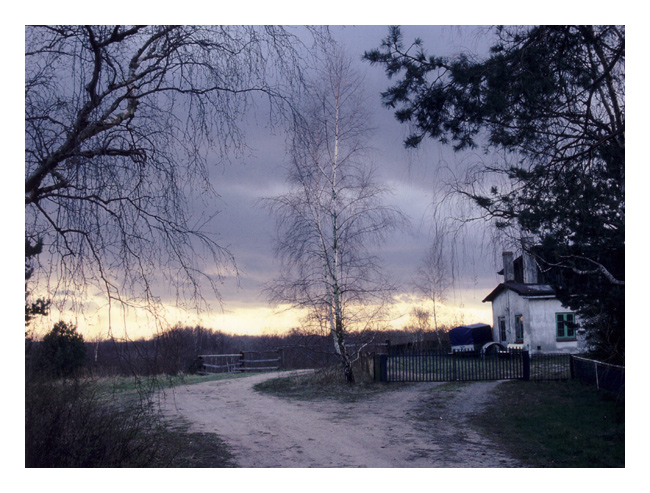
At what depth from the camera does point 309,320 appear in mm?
12484

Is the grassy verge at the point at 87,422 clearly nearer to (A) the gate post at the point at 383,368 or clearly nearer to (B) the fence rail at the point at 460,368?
(A) the gate post at the point at 383,368

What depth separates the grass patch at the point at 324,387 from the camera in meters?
11.8

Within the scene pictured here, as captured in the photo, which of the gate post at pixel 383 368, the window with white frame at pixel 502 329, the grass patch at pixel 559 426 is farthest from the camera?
the window with white frame at pixel 502 329

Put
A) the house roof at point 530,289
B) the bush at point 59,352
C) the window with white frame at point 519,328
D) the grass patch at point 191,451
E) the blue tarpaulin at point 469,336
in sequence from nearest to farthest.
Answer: the bush at point 59,352 → the grass patch at point 191,451 → the house roof at point 530,289 → the window with white frame at point 519,328 → the blue tarpaulin at point 469,336

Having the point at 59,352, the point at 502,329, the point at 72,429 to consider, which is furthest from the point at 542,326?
the point at 59,352

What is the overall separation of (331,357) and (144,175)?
10.1m

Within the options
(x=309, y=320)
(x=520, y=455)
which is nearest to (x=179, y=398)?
(x=309, y=320)

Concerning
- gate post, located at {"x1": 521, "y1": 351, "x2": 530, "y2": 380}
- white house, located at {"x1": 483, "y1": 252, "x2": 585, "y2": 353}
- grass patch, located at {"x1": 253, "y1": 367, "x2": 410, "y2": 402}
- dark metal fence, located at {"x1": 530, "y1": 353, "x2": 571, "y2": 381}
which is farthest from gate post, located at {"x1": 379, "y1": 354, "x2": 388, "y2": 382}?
white house, located at {"x1": 483, "y1": 252, "x2": 585, "y2": 353}

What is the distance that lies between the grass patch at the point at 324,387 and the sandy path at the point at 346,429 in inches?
19.8

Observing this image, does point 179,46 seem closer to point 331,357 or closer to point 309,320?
point 309,320

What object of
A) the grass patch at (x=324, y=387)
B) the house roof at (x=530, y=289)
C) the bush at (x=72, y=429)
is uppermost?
the house roof at (x=530, y=289)

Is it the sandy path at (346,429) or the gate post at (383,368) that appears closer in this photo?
the sandy path at (346,429)

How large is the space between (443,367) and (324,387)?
3.35 metres

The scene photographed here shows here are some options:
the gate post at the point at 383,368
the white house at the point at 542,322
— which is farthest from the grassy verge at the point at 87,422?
the white house at the point at 542,322
